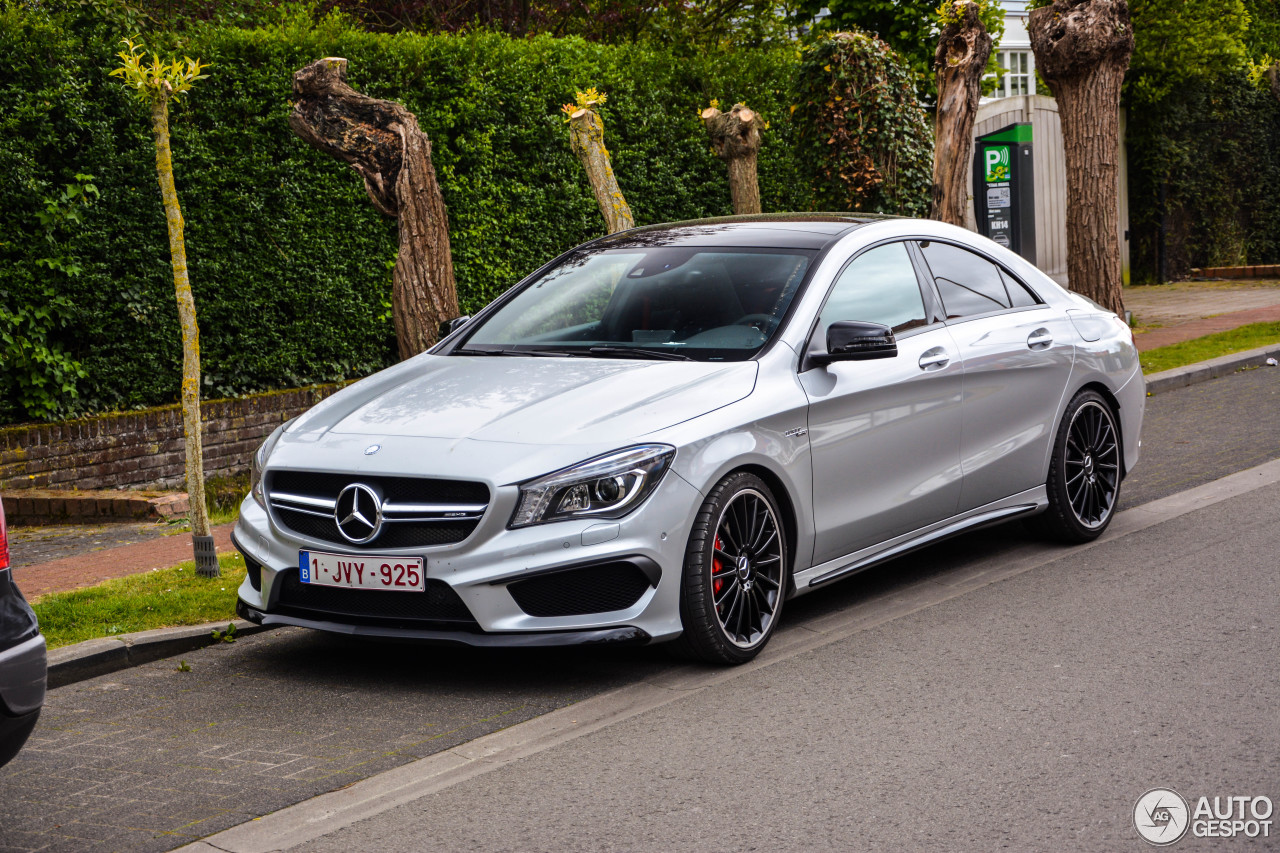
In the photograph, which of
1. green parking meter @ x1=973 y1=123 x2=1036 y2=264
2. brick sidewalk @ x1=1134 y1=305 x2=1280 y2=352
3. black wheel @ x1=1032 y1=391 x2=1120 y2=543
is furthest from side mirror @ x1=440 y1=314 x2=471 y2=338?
green parking meter @ x1=973 y1=123 x2=1036 y2=264

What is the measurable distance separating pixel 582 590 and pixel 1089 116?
12.4 m

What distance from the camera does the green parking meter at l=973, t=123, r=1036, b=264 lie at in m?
19.7

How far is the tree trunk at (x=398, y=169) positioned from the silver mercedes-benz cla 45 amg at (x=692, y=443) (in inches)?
85.6

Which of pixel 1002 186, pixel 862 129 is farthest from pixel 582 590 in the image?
pixel 1002 186

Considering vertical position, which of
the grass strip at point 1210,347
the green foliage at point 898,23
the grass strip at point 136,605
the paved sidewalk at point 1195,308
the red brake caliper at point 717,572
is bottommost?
the paved sidewalk at point 1195,308

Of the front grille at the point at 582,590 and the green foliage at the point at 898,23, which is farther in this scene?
the green foliage at the point at 898,23

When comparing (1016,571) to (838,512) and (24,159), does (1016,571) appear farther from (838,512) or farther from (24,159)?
(24,159)

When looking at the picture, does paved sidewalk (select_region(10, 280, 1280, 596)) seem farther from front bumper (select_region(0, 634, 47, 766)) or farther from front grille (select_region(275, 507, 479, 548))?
front bumper (select_region(0, 634, 47, 766))

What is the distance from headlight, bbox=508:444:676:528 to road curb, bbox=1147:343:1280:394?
29.7ft

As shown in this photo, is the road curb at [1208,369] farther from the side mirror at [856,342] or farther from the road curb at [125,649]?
the road curb at [125,649]

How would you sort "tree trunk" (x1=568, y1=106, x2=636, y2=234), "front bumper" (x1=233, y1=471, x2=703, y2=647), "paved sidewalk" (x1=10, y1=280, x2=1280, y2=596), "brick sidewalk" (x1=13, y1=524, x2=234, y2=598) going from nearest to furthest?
"front bumper" (x1=233, y1=471, x2=703, y2=647) → "brick sidewalk" (x1=13, y1=524, x2=234, y2=598) → "paved sidewalk" (x1=10, y1=280, x2=1280, y2=596) → "tree trunk" (x1=568, y1=106, x2=636, y2=234)

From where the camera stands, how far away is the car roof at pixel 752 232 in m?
6.54

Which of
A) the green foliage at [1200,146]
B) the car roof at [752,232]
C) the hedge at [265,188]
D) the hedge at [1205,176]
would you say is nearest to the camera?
the car roof at [752,232]

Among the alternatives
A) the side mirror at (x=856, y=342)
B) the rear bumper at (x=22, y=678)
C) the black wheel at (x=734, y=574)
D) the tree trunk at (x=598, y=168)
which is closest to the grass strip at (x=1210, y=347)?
the tree trunk at (x=598, y=168)
